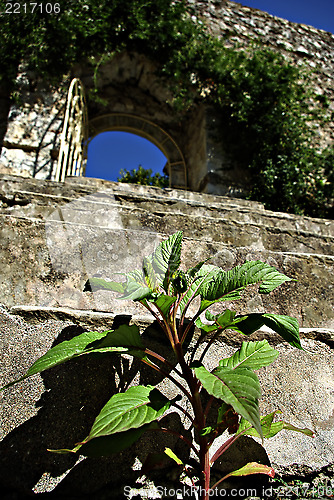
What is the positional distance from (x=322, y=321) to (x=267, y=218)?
67 centimetres

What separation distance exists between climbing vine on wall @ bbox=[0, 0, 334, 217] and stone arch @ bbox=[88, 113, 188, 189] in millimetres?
941

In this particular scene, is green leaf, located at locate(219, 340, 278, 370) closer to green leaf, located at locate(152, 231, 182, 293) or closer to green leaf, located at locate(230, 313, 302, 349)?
green leaf, located at locate(230, 313, 302, 349)

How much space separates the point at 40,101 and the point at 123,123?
5.57 ft

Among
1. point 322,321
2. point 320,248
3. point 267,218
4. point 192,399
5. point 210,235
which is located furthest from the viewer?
point 267,218

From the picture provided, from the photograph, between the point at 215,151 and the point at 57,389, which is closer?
the point at 57,389

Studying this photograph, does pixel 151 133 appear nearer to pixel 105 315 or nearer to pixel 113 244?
pixel 113 244

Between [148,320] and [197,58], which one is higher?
[197,58]

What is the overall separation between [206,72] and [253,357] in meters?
4.22

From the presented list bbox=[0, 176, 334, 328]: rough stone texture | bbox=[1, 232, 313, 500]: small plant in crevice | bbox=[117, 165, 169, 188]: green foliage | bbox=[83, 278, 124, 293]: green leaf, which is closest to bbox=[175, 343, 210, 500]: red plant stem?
bbox=[1, 232, 313, 500]: small plant in crevice

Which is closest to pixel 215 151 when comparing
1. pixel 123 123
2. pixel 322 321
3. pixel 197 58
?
pixel 197 58

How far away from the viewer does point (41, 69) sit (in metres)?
3.79

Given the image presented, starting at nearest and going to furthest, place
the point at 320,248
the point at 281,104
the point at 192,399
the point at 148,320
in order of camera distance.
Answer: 1. the point at 192,399
2. the point at 148,320
3. the point at 320,248
4. the point at 281,104

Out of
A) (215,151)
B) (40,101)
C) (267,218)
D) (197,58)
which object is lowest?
(267,218)

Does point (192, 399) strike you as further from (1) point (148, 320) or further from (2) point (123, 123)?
(2) point (123, 123)
